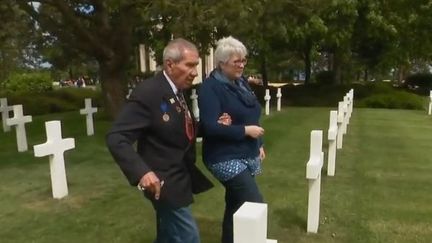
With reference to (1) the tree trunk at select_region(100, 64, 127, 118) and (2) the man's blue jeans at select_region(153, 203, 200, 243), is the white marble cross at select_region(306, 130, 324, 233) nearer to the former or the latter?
(2) the man's blue jeans at select_region(153, 203, 200, 243)

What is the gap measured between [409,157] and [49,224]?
630 cm

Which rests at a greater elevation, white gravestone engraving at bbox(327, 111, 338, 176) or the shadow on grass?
white gravestone engraving at bbox(327, 111, 338, 176)

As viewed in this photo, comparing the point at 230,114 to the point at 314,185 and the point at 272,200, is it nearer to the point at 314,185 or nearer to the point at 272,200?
the point at 314,185

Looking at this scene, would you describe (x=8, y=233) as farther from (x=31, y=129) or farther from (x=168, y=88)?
(x=31, y=129)

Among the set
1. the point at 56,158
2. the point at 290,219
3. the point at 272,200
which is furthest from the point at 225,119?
the point at 56,158

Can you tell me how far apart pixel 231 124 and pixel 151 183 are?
0.87m

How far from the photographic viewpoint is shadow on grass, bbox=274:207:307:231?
16.0 feet

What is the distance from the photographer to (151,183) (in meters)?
2.70

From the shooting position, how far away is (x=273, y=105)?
2211 centimetres

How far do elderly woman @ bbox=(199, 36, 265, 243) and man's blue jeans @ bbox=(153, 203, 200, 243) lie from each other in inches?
19.4

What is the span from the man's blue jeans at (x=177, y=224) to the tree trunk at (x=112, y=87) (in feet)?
33.3

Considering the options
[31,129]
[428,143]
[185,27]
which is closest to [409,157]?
[428,143]

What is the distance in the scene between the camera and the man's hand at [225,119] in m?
3.33

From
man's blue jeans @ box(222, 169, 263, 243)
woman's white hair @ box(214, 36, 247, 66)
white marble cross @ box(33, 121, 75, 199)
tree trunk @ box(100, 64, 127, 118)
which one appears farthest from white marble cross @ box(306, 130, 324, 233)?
tree trunk @ box(100, 64, 127, 118)
